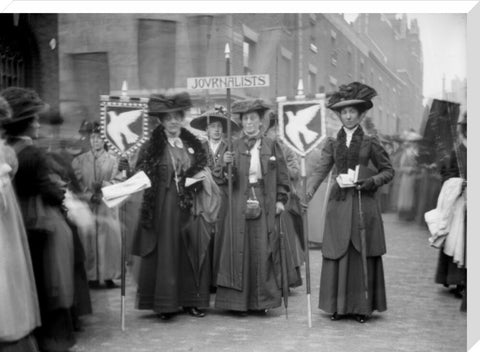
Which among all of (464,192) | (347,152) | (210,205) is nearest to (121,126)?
(210,205)

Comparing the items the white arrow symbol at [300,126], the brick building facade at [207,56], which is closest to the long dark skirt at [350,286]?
the white arrow symbol at [300,126]

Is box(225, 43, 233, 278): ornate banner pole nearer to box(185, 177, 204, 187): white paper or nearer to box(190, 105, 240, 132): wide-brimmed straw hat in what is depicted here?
box(190, 105, 240, 132): wide-brimmed straw hat

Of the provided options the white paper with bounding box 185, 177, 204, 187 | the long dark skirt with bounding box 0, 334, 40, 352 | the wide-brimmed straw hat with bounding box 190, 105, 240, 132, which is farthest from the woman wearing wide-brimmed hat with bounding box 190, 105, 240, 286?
the long dark skirt with bounding box 0, 334, 40, 352

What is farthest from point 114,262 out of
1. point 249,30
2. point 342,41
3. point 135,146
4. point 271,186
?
point 342,41

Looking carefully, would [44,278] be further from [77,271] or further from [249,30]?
[249,30]

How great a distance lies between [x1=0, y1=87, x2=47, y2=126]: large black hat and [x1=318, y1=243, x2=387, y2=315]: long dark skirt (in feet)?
8.50

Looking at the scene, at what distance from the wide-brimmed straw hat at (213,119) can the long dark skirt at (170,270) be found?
1.78ft

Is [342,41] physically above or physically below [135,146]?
above

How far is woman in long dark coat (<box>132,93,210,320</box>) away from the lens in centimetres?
572

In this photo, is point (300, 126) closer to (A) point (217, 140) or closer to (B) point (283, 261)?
(A) point (217, 140)

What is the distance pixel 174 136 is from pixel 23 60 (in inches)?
53.3

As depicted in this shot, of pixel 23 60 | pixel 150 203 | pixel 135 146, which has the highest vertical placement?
pixel 23 60

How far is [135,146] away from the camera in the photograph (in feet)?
18.7

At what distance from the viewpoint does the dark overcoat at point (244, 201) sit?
5.73m
